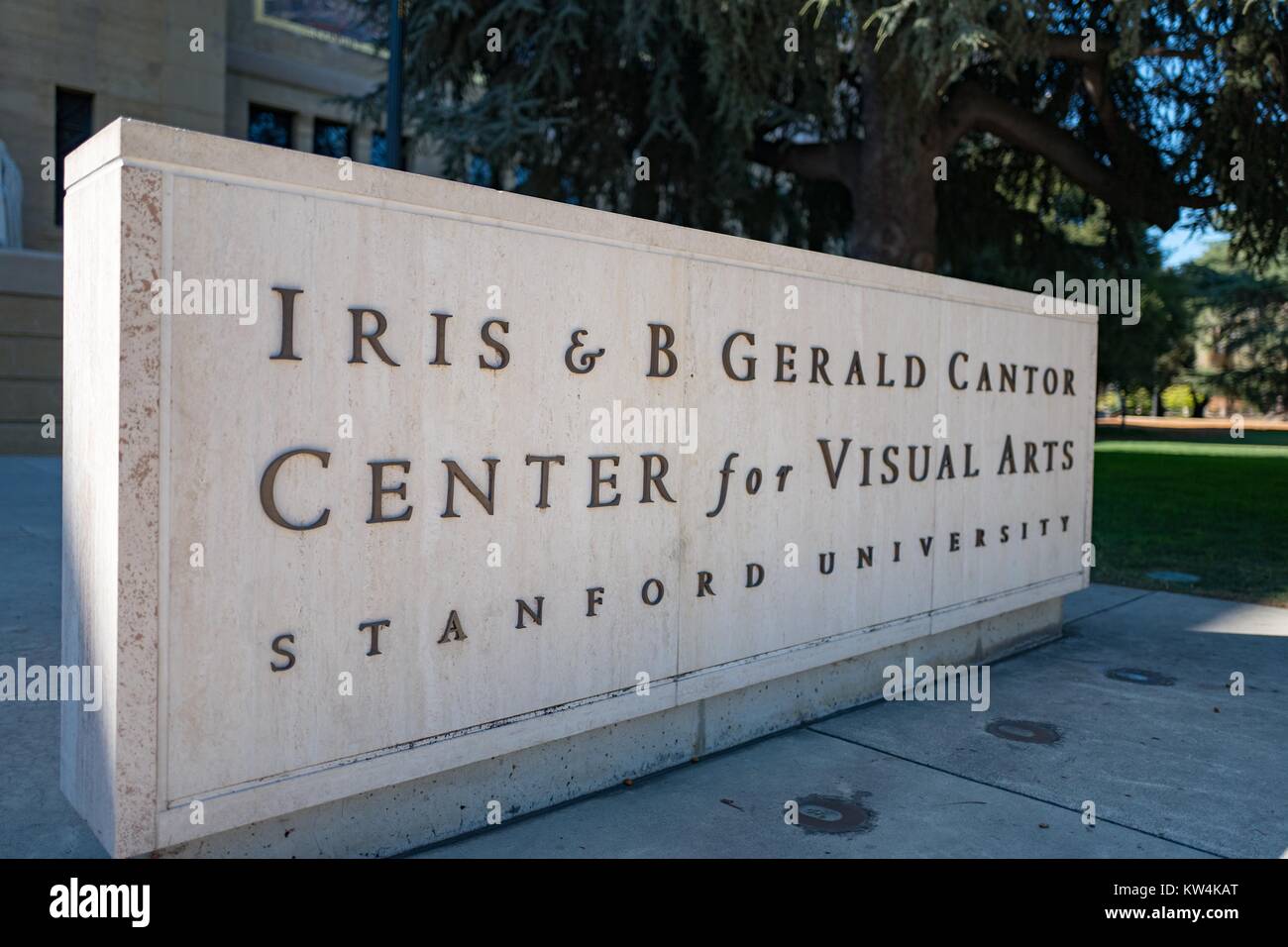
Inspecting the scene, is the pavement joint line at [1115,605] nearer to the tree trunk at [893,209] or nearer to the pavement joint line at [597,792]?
the pavement joint line at [597,792]

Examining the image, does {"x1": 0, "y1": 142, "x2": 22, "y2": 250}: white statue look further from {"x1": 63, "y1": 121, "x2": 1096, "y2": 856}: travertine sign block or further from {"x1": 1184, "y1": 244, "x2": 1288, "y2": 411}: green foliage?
{"x1": 1184, "y1": 244, "x2": 1288, "y2": 411}: green foliage

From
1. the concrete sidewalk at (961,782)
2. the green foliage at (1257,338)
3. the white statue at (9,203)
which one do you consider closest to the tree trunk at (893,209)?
the concrete sidewalk at (961,782)

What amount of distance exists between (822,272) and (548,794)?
2620 mm

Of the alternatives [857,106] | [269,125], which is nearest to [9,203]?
[269,125]

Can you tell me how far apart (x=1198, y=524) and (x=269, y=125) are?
22.7 metres

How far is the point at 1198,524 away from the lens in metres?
13.4

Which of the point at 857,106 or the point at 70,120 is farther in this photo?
the point at 70,120

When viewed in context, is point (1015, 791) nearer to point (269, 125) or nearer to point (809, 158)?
point (809, 158)

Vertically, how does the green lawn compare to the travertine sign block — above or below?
below

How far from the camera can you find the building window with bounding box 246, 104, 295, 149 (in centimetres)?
2620

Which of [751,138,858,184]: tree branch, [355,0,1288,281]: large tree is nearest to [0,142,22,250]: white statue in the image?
[355,0,1288,281]: large tree

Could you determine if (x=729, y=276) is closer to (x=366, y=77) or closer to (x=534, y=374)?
(x=534, y=374)

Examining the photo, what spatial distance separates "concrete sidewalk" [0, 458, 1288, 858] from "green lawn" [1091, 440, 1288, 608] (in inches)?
133
